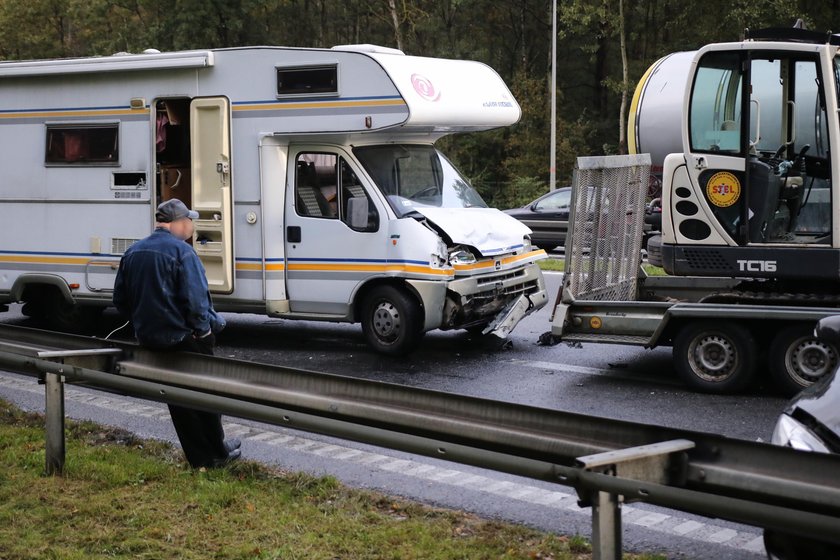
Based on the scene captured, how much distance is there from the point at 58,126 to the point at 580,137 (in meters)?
32.6

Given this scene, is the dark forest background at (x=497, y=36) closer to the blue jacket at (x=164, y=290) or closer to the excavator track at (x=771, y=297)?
the excavator track at (x=771, y=297)

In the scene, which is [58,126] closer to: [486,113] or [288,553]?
[486,113]

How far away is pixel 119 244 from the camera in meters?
12.6

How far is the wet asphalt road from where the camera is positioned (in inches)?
253

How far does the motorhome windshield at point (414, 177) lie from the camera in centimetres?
1172

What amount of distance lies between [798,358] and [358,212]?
4583 mm

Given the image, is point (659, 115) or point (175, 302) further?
point (659, 115)

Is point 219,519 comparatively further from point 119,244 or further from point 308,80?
point 119,244

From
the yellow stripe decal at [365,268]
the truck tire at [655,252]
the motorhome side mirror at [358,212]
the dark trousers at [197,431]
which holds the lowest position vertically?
the dark trousers at [197,431]

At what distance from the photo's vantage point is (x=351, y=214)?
1170 centimetres

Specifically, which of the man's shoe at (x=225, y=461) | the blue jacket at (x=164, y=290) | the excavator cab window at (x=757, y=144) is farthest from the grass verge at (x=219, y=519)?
the excavator cab window at (x=757, y=144)

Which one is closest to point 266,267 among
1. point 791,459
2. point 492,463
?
point 492,463

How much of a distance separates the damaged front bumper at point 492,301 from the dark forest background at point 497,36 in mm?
23662

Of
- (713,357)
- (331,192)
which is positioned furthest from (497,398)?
(331,192)
